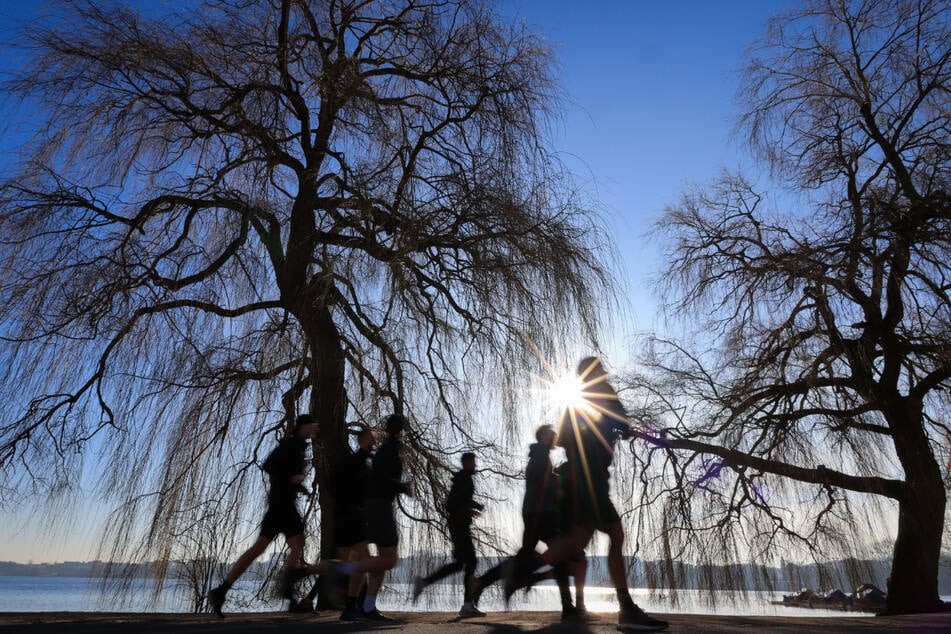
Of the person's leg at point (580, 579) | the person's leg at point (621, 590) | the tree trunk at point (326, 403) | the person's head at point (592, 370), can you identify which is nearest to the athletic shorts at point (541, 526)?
the person's leg at point (580, 579)

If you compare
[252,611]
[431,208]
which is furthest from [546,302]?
[252,611]

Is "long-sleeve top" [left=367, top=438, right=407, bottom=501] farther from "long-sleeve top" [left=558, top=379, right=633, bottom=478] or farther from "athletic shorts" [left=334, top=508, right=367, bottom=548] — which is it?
"long-sleeve top" [left=558, top=379, right=633, bottom=478]

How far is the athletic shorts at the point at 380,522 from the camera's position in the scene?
438 centimetres

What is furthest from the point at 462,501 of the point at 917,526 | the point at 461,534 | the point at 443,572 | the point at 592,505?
the point at 917,526

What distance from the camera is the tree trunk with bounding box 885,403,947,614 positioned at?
6898 mm

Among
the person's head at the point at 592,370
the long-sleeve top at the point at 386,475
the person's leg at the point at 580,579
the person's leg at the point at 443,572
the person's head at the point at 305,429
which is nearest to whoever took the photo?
the person's head at the point at 592,370

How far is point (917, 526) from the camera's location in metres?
6.97

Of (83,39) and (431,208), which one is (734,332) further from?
(83,39)

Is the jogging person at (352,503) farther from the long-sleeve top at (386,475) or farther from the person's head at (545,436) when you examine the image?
the person's head at (545,436)

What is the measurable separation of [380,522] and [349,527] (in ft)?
1.14

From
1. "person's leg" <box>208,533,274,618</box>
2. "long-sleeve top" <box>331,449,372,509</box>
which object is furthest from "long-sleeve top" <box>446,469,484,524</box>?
"person's leg" <box>208,533,274,618</box>

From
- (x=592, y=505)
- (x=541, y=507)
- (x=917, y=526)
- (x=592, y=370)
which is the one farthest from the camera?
(x=917, y=526)

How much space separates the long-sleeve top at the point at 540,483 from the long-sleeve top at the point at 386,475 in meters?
0.85

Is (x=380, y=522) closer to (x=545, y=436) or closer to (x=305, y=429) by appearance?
(x=305, y=429)
